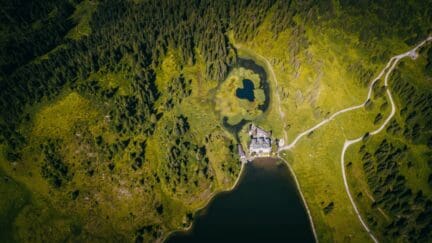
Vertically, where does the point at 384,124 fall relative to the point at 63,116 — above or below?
below

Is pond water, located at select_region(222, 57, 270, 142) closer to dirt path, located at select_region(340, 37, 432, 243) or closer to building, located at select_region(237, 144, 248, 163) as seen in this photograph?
building, located at select_region(237, 144, 248, 163)

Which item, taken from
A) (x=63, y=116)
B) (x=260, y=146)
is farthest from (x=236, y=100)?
(x=63, y=116)

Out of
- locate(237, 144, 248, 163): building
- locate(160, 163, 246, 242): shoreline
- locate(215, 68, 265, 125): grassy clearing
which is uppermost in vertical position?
locate(215, 68, 265, 125): grassy clearing

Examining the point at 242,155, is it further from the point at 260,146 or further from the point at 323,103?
the point at 323,103

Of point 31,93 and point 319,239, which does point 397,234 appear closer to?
point 319,239

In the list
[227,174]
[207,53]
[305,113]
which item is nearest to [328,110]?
[305,113]

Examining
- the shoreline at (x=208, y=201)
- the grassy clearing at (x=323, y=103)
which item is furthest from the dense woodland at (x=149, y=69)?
the grassy clearing at (x=323, y=103)

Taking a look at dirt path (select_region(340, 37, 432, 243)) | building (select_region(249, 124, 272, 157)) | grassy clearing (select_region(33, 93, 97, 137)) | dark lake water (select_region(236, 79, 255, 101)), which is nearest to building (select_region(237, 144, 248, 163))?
building (select_region(249, 124, 272, 157))
